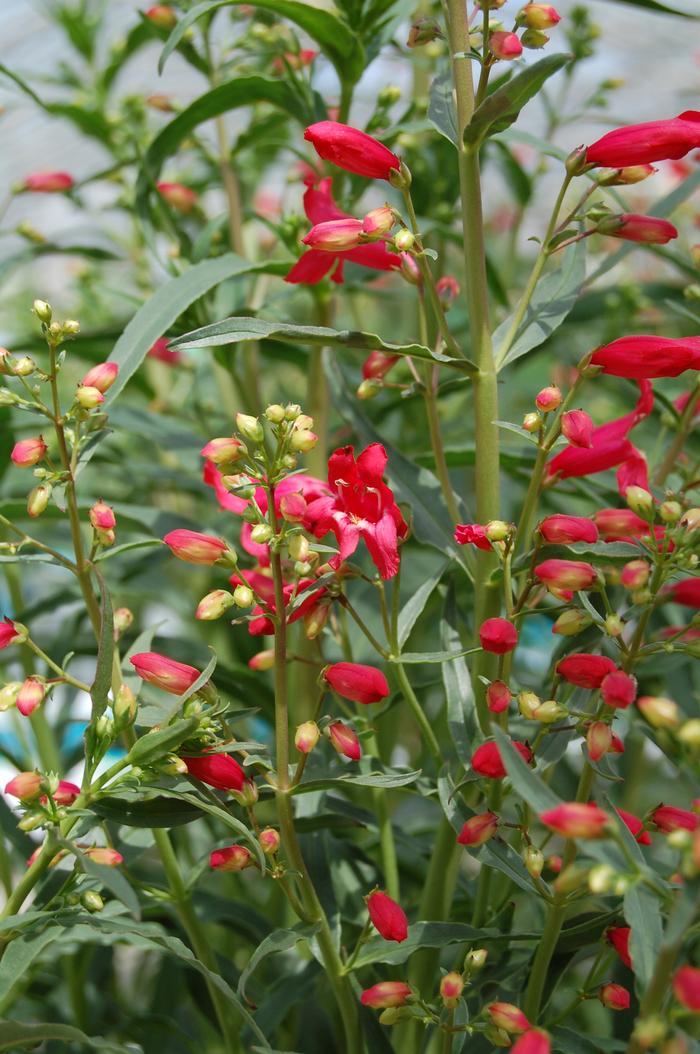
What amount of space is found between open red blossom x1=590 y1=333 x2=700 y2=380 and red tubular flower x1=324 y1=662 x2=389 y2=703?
0.69 feet

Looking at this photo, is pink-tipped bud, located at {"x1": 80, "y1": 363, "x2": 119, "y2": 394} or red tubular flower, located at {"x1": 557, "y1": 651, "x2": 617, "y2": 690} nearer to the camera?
red tubular flower, located at {"x1": 557, "y1": 651, "x2": 617, "y2": 690}

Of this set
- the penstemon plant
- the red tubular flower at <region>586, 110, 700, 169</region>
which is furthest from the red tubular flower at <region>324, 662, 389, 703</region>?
the red tubular flower at <region>586, 110, 700, 169</region>

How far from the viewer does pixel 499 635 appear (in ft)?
1.80

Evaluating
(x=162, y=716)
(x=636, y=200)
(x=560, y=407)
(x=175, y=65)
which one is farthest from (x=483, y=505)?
(x=175, y=65)

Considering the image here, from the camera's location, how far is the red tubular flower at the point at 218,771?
22.2 inches

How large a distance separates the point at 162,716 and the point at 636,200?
143 centimetres

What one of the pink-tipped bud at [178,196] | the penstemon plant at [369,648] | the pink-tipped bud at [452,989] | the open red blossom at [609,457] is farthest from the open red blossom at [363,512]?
the pink-tipped bud at [178,196]

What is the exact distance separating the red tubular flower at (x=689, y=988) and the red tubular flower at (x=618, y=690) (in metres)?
0.12

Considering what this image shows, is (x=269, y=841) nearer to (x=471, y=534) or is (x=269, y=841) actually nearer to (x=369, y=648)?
(x=471, y=534)

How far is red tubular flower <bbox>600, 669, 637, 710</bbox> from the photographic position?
488mm

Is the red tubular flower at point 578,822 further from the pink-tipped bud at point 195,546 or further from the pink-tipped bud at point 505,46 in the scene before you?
the pink-tipped bud at point 505,46

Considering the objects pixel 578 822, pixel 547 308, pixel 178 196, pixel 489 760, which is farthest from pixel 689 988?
pixel 178 196

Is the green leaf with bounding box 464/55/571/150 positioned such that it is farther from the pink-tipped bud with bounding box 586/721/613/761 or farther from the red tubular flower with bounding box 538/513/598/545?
the pink-tipped bud with bounding box 586/721/613/761

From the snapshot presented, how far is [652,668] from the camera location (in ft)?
2.67
